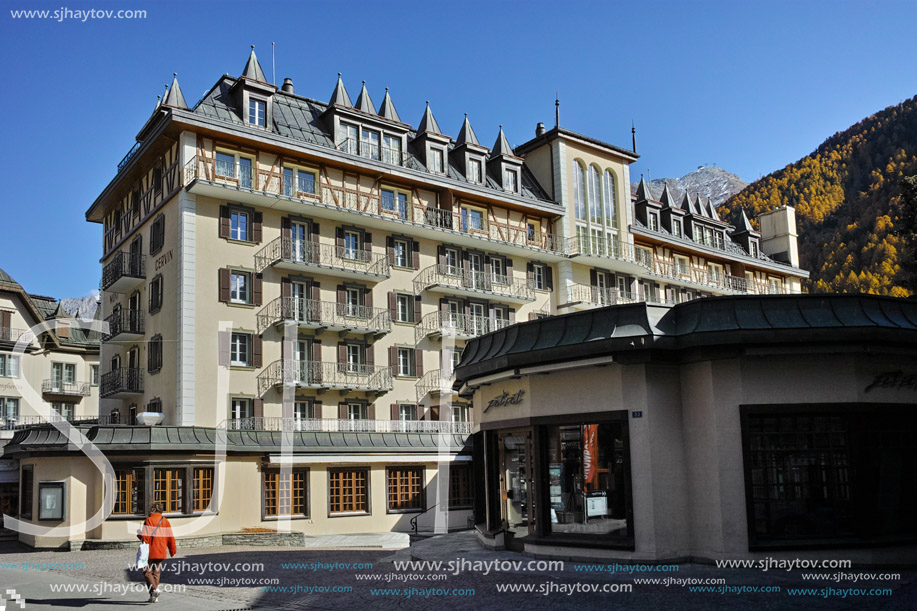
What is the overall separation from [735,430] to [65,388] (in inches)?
2086

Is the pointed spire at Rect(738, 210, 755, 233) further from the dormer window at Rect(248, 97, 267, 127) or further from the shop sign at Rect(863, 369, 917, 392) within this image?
the shop sign at Rect(863, 369, 917, 392)

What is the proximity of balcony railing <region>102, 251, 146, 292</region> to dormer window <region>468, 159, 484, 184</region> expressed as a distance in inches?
664

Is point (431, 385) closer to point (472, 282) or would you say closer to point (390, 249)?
point (472, 282)

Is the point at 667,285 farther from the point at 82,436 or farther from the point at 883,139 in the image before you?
the point at 883,139

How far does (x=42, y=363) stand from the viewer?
Result: 5750 cm

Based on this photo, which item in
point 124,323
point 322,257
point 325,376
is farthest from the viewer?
point 124,323

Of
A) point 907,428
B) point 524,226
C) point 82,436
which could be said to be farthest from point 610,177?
point 907,428

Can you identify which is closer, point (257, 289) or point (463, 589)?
point (463, 589)

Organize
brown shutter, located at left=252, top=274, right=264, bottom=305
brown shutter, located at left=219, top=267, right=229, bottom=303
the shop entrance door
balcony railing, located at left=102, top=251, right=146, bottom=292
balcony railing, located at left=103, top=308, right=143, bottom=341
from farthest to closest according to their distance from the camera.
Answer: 1. balcony railing, located at left=102, top=251, right=146, bottom=292
2. balcony railing, located at left=103, top=308, right=143, bottom=341
3. brown shutter, located at left=252, top=274, right=264, bottom=305
4. brown shutter, located at left=219, top=267, right=229, bottom=303
5. the shop entrance door

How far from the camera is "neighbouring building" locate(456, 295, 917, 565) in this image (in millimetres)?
14906

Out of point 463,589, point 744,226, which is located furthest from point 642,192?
point 463,589

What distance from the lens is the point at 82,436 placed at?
1093 inches

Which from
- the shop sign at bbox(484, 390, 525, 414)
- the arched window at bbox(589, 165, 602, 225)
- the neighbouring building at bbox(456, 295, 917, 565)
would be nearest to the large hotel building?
the arched window at bbox(589, 165, 602, 225)

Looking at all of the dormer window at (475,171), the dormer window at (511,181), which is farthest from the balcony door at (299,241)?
the dormer window at (511,181)
